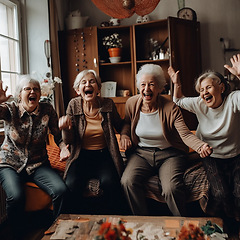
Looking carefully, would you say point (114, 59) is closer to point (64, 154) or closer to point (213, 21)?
point (213, 21)

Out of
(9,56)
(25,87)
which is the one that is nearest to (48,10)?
(9,56)

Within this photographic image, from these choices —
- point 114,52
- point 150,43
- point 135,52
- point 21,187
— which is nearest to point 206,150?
point 21,187

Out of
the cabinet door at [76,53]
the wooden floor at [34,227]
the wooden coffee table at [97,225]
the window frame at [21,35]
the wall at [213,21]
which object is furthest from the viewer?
the wall at [213,21]

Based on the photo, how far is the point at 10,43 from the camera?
3414mm

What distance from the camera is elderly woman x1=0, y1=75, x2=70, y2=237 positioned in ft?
6.35

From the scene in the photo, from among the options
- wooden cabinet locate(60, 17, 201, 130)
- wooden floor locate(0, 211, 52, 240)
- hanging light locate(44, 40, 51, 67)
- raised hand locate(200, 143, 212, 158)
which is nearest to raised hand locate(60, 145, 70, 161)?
wooden floor locate(0, 211, 52, 240)

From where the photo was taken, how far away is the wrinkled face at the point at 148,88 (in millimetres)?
2148

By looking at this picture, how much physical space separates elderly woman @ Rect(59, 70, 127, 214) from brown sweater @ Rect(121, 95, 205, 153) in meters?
0.13

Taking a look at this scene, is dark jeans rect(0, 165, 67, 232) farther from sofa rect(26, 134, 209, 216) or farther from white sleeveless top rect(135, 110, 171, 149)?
white sleeveless top rect(135, 110, 171, 149)

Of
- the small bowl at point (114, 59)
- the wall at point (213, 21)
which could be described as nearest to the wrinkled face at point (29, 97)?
the small bowl at point (114, 59)

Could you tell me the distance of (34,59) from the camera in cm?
370

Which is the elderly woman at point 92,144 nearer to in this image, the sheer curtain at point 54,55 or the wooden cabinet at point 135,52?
the sheer curtain at point 54,55

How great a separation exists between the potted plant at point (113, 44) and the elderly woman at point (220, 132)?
2212 mm

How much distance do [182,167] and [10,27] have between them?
266cm
